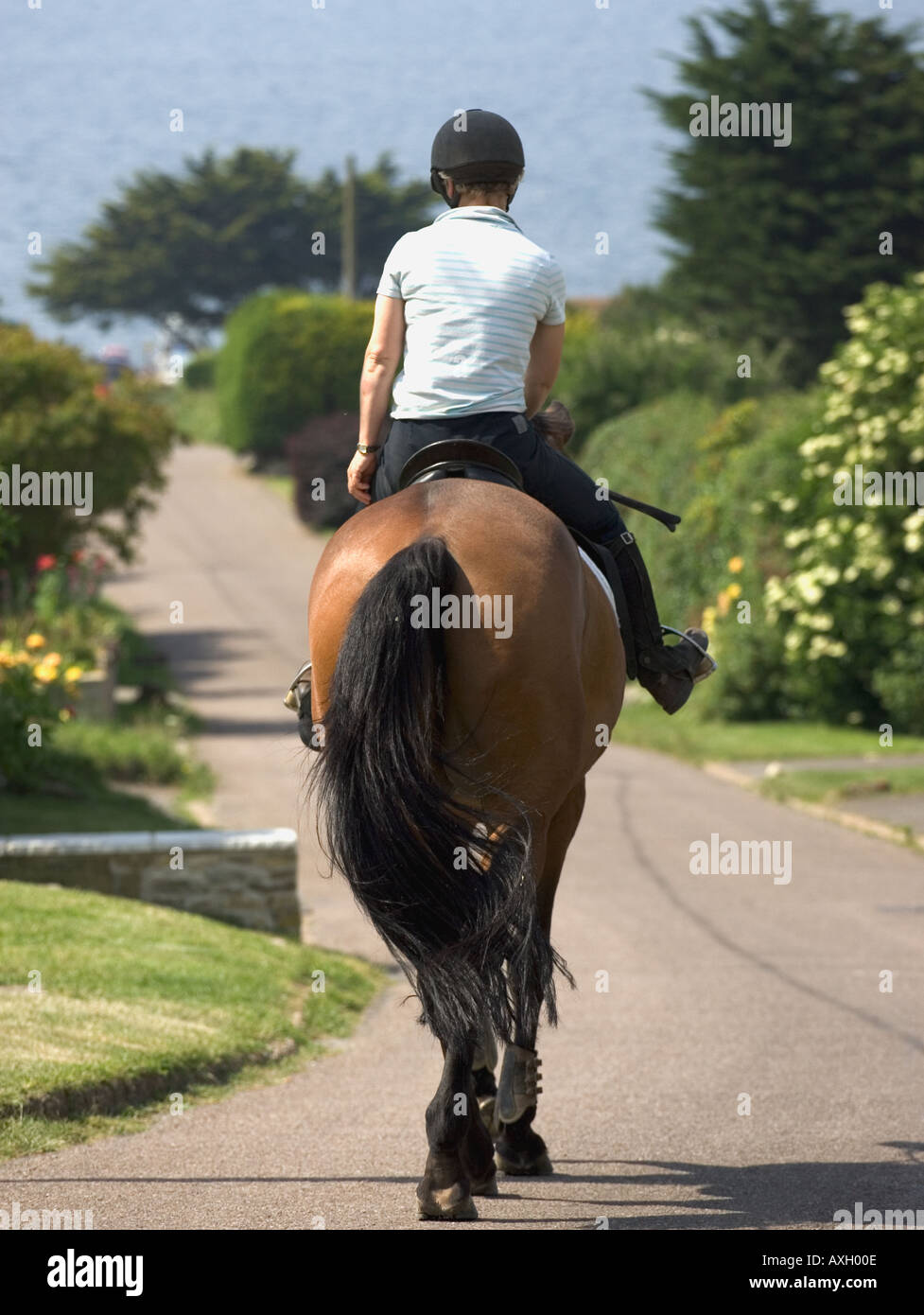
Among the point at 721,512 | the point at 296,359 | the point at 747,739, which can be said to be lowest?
the point at 747,739

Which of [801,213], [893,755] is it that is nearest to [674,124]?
[801,213]

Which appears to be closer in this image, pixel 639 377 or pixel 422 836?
pixel 422 836

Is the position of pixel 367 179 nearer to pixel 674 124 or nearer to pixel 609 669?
pixel 674 124

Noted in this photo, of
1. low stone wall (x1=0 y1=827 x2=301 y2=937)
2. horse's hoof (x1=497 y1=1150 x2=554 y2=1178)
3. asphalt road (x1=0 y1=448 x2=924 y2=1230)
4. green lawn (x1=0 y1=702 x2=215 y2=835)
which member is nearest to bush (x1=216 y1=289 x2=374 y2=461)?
green lawn (x1=0 y1=702 x2=215 y2=835)

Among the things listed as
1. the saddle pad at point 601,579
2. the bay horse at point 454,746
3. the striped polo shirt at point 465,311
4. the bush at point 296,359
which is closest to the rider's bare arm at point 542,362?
the striped polo shirt at point 465,311

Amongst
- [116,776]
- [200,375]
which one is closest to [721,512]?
[116,776]

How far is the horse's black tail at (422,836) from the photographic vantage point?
16.7 feet

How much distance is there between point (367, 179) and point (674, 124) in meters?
35.8

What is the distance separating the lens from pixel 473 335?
581cm

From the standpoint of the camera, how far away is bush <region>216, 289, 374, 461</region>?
52.0 m

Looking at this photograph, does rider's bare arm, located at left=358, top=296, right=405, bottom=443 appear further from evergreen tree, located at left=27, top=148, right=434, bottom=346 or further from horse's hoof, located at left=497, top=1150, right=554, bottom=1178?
evergreen tree, located at left=27, top=148, right=434, bottom=346

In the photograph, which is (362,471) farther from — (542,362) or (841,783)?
(841,783)

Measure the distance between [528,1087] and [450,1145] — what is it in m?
0.78

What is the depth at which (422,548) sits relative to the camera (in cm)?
525
